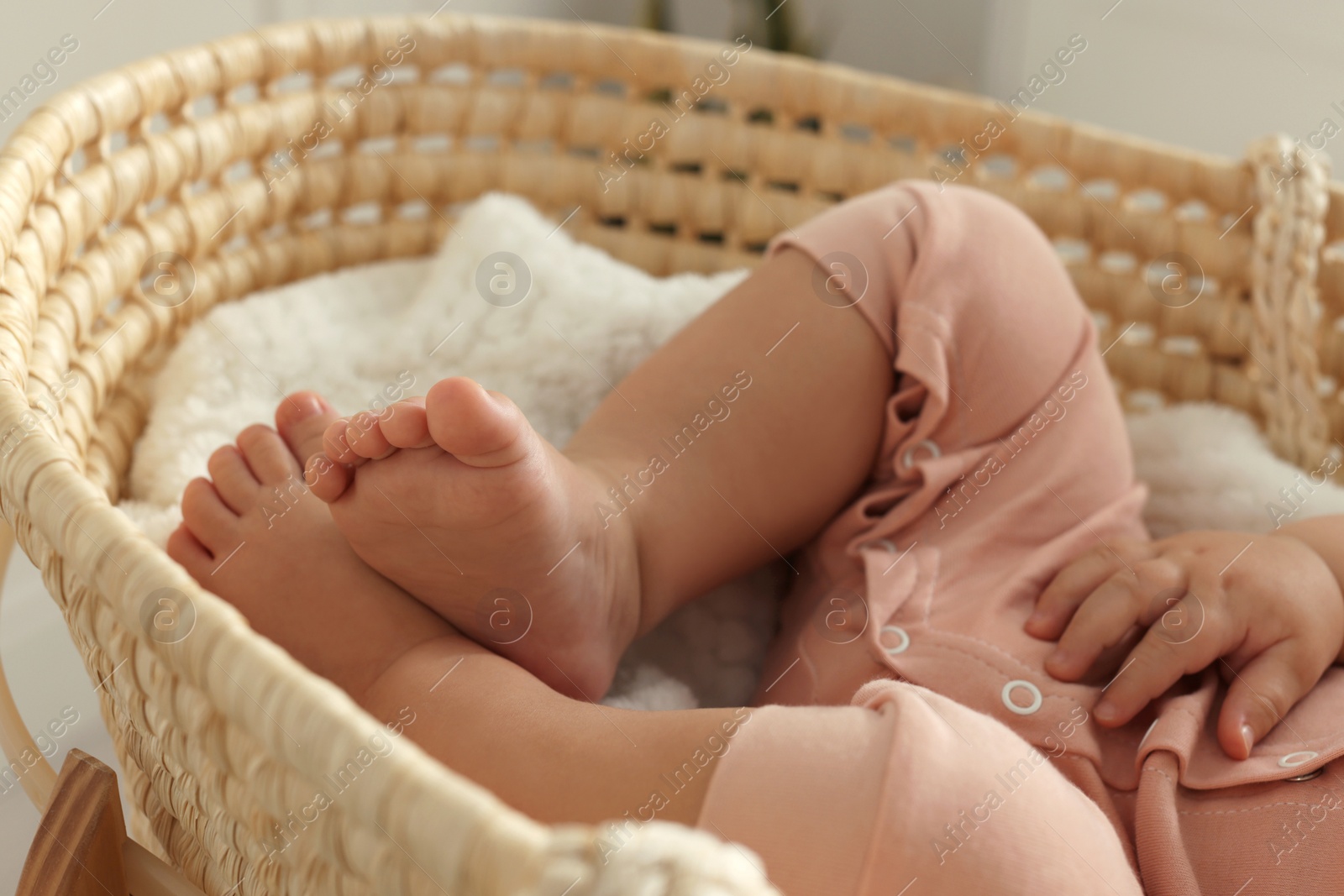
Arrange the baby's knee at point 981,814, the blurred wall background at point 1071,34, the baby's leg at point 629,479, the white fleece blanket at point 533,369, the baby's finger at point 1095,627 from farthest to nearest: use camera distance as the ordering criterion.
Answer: the blurred wall background at point 1071,34
the white fleece blanket at point 533,369
the baby's finger at point 1095,627
the baby's leg at point 629,479
the baby's knee at point 981,814

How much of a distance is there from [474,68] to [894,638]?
2.19 feet

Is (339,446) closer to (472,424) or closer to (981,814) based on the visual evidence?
(472,424)

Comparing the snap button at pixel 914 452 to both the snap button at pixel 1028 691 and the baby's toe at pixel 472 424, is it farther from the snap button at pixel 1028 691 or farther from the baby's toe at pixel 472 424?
the baby's toe at pixel 472 424

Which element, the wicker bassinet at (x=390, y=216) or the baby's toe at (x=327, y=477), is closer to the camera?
the wicker bassinet at (x=390, y=216)

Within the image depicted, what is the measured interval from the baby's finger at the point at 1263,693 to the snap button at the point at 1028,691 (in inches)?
3.6

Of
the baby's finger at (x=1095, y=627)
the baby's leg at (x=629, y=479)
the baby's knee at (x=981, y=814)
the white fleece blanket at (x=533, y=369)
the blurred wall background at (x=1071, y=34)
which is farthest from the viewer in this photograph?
the blurred wall background at (x=1071, y=34)

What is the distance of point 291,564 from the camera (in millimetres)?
578

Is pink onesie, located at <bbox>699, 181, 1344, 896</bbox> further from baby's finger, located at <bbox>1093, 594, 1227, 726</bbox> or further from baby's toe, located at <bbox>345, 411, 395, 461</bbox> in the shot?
baby's toe, located at <bbox>345, 411, 395, 461</bbox>

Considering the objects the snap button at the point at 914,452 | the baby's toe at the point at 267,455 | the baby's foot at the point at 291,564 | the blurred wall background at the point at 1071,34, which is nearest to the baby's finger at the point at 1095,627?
the snap button at the point at 914,452

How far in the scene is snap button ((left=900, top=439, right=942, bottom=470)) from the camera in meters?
0.70

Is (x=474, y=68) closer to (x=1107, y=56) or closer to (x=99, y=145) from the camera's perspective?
(x=99, y=145)

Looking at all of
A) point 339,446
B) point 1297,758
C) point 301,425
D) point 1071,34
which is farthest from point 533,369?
point 1071,34

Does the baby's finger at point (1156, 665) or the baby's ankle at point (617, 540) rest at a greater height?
the baby's ankle at point (617, 540)

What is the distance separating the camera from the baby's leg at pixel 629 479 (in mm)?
503
